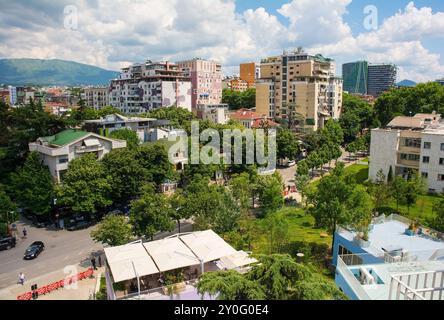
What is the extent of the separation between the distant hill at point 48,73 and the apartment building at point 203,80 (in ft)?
112

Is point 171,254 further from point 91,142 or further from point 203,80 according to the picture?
point 203,80

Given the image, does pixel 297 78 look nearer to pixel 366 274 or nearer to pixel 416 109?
pixel 416 109

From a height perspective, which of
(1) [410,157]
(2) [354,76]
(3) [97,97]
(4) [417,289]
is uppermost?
(2) [354,76]

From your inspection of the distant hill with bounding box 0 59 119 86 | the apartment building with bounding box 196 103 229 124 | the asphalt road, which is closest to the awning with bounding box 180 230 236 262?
the asphalt road

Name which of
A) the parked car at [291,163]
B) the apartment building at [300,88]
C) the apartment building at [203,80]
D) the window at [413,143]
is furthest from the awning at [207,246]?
the apartment building at [203,80]

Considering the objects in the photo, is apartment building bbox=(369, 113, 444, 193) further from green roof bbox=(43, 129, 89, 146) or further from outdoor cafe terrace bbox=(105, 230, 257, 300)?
green roof bbox=(43, 129, 89, 146)

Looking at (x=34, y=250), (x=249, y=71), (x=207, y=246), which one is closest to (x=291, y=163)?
(x=207, y=246)

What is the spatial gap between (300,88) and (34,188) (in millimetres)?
36661

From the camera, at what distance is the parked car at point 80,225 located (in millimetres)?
20406

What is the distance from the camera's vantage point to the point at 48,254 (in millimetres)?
17094

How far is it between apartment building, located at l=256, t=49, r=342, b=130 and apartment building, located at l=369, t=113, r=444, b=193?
18034mm

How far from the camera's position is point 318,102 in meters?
47.6

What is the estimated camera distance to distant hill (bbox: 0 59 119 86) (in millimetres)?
84375
